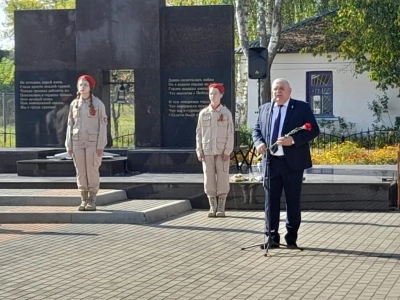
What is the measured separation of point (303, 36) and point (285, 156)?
28722mm

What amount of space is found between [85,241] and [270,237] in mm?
2492

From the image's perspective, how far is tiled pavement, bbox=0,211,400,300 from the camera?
360 inches

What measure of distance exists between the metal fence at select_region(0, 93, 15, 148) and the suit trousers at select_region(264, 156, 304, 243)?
19.8 metres

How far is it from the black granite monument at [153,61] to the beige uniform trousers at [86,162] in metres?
5.62

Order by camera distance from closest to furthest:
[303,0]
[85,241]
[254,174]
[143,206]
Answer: [85,241] → [143,206] → [254,174] → [303,0]

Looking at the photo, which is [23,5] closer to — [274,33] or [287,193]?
[274,33]

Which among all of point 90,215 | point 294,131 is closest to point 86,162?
point 90,215

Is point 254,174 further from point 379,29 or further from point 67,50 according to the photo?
point 379,29

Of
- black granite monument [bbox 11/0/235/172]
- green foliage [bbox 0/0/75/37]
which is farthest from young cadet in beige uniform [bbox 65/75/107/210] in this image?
green foliage [bbox 0/0/75/37]

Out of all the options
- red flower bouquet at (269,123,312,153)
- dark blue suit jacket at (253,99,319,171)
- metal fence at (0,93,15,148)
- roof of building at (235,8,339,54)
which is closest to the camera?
red flower bouquet at (269,123,312,153)

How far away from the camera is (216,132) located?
14461 millimetres

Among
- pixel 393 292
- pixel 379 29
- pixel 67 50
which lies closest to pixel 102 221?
pixel 393 292

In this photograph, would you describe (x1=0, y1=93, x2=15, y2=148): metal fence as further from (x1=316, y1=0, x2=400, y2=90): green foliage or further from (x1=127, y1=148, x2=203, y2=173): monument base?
(x1=127, y1=148, x2=203, y2=173): monument base

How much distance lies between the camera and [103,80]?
20.9 metres
